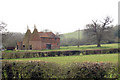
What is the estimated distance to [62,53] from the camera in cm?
1376

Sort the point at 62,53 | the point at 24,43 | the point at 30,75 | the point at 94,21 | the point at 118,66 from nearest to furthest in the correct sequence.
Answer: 1. the point at 118,66
2. the point at 30,75
3. the point at 94,21
4. the point at 24,43
5. the point at 62,53

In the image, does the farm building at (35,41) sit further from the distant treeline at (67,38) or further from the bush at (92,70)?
the bush at (92,70)

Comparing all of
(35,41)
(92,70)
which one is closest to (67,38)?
(35,41)

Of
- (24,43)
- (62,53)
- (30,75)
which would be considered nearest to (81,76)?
(30,75)

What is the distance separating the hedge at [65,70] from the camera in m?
5.47

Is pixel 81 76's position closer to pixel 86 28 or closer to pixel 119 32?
pixel 119 32

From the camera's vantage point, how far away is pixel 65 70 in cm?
543

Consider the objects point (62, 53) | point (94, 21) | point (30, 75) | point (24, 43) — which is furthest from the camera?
point (62, 53)

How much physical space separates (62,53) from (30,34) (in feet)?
16.2

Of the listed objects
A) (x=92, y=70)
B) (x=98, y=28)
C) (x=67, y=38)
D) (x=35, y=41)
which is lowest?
(x=92, y=70)

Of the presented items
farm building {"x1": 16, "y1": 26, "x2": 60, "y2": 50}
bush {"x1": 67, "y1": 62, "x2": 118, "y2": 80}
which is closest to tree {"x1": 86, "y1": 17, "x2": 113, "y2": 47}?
bush {"x1": 67, "y1": 62, "x2": 118, "y2": 80}

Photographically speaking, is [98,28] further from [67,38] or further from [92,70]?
[92,70]

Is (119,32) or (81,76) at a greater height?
(119,32)

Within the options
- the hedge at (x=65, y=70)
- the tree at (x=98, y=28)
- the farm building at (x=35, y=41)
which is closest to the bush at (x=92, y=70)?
the hedge at (x=65, y=70)
